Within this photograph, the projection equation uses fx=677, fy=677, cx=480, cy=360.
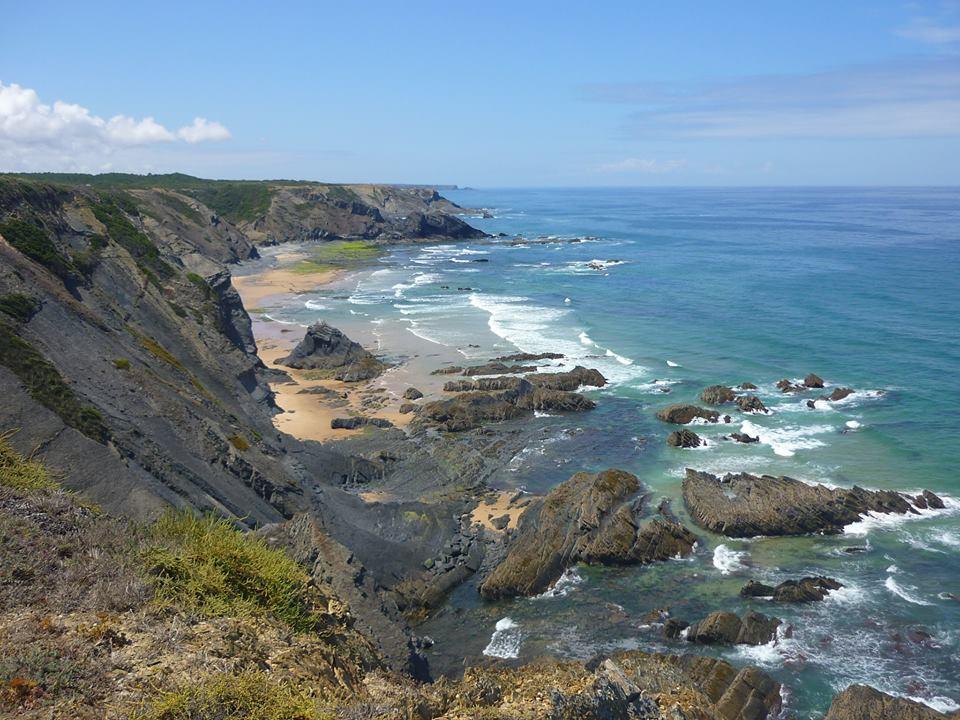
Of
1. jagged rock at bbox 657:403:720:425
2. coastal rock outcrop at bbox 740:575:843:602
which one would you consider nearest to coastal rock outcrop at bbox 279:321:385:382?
jagged rock at bbox 657:403:720:425

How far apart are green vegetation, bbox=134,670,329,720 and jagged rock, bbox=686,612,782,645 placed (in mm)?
15510

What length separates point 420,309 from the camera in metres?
66.6

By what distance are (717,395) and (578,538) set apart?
62.0 feet

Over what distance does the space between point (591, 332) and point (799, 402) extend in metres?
20.7

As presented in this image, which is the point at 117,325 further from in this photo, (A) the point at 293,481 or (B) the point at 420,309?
(B) the point at 420,309

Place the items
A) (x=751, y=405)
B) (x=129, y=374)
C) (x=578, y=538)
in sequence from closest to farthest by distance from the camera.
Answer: (x=129, y=374) < (x=578, y=538) < (x=751, y=405)

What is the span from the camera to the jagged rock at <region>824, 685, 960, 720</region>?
15.5 m

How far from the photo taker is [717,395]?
3975 centimetres

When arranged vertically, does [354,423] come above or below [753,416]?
above

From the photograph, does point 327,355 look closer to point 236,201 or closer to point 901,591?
point 901,591

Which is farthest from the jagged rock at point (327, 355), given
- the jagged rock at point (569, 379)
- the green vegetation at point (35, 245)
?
the green vegetation at point (35, 245)

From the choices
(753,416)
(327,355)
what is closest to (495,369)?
(327,355)

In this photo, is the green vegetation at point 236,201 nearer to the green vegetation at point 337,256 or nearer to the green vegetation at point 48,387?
the green vegetation at point 337,256

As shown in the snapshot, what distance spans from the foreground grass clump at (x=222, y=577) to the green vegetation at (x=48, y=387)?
20.7ft
